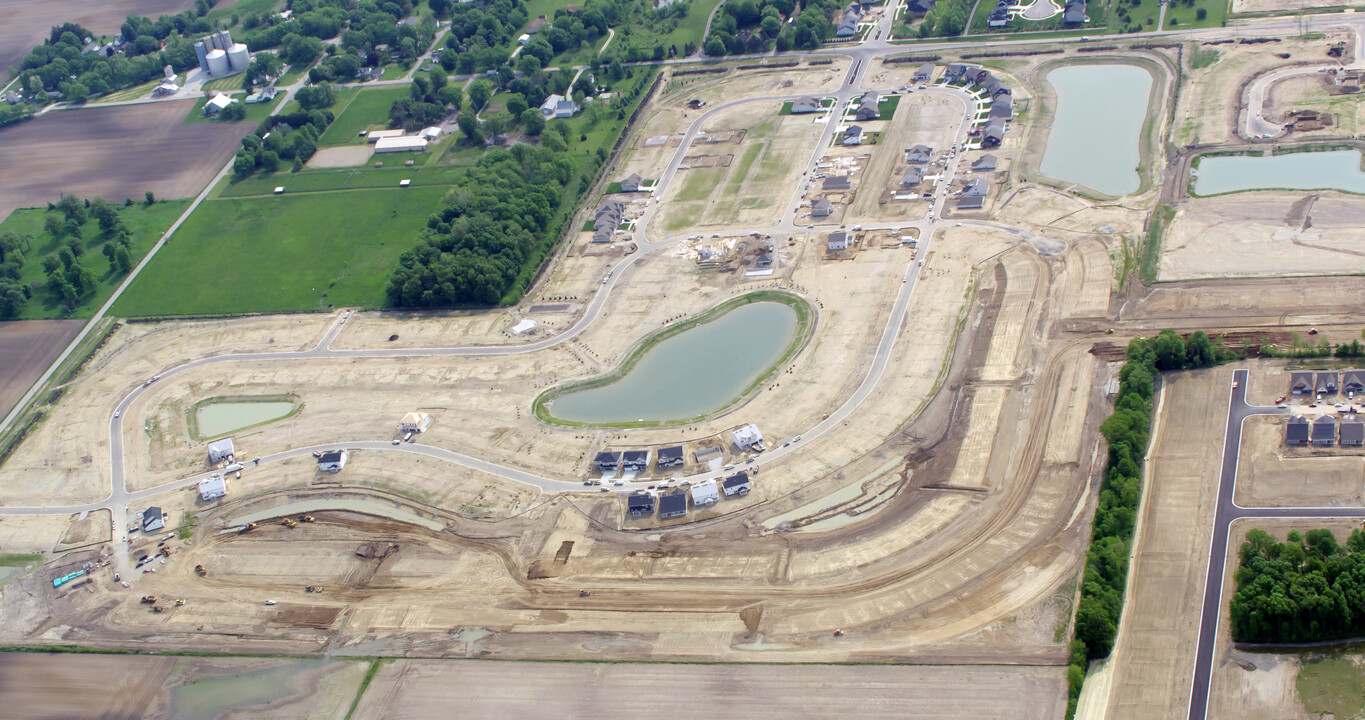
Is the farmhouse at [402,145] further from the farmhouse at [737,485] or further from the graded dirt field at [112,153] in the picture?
the farmhouse at [737,485]

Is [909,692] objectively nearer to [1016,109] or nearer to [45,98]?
[1016,109]

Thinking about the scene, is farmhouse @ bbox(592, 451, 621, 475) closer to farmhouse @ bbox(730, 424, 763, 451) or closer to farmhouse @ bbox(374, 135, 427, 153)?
farmhouse @ bbox(730, 424, 763, 451)

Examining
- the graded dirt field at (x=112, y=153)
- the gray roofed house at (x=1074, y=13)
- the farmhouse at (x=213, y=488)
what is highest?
the gray roofed house at (x=1074, y=13)

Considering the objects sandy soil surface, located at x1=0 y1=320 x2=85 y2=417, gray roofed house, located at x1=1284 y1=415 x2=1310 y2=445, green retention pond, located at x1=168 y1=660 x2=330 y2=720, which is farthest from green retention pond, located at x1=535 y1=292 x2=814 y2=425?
sandy soil surface, located at x1=0 y1=320 x2=85 y2=417

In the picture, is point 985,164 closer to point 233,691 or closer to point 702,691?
point 702,691

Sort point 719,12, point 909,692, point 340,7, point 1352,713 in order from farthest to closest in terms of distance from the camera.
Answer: point 340,7, point 719,12, point 909,692, point 1352,713

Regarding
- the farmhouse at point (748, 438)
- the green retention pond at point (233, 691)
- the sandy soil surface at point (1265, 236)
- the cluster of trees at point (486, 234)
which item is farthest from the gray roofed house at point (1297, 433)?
the cluster of trees at point (486, 234)

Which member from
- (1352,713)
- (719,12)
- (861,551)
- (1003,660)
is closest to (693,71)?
(719,12)
